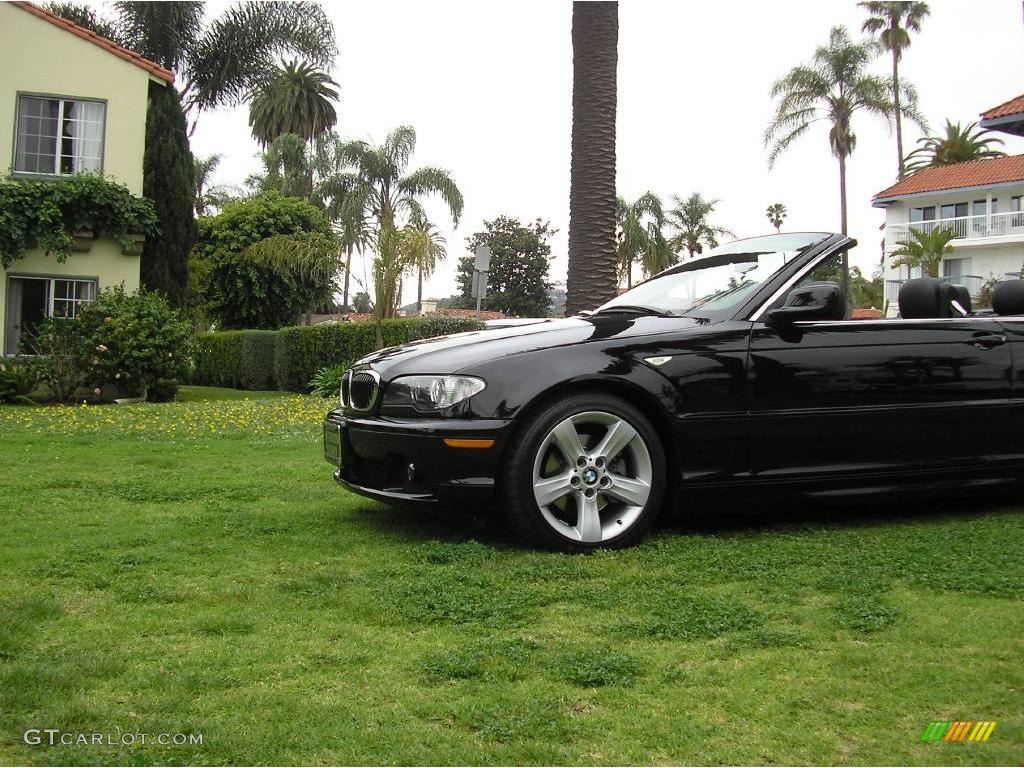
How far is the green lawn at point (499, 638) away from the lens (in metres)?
2.33

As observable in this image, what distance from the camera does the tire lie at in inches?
166

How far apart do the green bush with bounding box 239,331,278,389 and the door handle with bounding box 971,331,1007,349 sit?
17.5 metres

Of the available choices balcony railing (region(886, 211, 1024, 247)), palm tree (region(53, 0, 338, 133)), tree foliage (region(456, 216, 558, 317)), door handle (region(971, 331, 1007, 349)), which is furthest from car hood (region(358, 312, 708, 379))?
tree foliage (region(456, 216, 558, 317))

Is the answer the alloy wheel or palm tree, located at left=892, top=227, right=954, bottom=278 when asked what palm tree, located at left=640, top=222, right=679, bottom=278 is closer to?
palm tree, located at left=892, top=227, right=954, bottom=278

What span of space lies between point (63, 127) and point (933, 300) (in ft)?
54.1

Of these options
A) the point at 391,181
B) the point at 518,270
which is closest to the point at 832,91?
the point at 391,181

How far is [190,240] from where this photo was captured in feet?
63.3

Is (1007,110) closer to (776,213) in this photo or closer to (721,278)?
(721,278)

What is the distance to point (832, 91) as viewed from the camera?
42.5 m

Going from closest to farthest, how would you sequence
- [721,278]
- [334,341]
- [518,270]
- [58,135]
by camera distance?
[721,278] < [58,135] < [334,341] < [518,270]

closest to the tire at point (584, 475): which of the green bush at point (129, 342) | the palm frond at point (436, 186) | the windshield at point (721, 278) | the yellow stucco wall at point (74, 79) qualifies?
the windshield at point (721, 278)

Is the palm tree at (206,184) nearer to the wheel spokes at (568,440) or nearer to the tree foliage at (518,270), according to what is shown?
the tree foliage at (518,270)

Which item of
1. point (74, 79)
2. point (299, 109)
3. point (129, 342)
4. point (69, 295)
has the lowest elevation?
point (129, 342)

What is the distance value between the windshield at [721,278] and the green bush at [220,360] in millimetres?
18127
